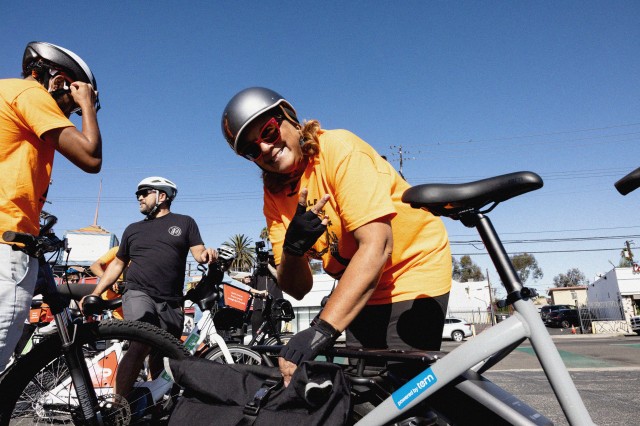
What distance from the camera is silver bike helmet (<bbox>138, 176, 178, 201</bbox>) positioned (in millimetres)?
4562

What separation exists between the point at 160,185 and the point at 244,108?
287cm

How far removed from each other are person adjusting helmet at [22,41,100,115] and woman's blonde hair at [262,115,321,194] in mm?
1183

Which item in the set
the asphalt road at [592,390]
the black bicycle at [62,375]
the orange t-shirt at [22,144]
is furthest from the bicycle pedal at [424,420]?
the asphalt road at [592,390]

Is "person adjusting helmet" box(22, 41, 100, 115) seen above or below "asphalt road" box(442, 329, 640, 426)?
above

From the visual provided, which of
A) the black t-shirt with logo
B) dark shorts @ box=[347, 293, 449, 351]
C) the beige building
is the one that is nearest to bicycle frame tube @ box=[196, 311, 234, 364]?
the black t-shirt with logo

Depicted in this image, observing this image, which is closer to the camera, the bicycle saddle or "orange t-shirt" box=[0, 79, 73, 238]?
the bicycle saddle

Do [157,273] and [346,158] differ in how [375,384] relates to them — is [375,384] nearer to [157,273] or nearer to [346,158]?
[346,158]

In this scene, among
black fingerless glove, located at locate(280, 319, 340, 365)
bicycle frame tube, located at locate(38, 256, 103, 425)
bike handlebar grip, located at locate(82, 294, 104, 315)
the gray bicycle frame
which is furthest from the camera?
bike handlebar grip, located at locate(82, 294, 104, 315)

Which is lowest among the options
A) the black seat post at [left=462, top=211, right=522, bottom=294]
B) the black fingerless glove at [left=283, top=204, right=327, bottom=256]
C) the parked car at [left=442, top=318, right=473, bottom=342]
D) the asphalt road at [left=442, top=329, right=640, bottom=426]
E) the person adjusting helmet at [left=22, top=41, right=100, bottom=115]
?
the parked car at [left=442, top=318, right=473, bottom=342]

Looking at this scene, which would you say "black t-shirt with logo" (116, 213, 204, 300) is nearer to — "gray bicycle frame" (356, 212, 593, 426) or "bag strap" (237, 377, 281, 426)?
"bag strap" (237, 377, 281, 426)

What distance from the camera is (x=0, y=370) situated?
187 centimetres

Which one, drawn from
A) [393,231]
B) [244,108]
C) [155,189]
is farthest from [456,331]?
[244,108]

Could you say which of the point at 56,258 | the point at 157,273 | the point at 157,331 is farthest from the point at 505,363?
the point at 56,258

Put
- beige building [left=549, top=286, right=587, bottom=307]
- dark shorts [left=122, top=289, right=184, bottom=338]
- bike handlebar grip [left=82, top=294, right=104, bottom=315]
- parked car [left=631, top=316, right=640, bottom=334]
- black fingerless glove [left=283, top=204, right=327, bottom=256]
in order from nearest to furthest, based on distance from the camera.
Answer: black fingerless glove [left=283, top=204, right=327, bottom=256]
bike handlebar grip [left=82, top=294, right=104, bottom=315]
dark shorts [left=122, top=289, right=184, bottom=338]
parked car [left=631, top=316, right=640, bottom=334]
beige building [left=549, top=286, right=587, bottom=307]
